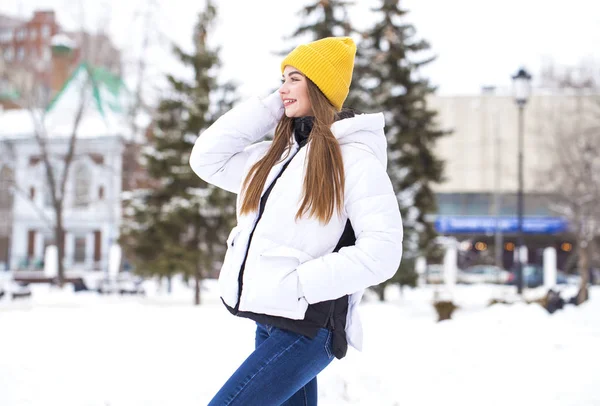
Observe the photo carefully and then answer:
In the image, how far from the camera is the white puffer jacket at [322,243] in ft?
7.27

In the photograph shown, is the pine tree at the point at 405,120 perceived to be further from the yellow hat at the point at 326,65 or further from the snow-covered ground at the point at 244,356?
the yellow hat at the point at 326,65

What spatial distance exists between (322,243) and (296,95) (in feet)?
2.11

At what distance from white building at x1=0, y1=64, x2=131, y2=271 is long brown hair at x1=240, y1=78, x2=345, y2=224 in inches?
1582

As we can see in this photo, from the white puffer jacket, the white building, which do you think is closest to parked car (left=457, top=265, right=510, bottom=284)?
the white building

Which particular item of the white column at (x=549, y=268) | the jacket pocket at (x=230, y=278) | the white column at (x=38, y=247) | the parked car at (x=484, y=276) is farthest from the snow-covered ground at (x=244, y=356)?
the white column at (x=38, y=247)

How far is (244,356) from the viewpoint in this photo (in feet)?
24.4

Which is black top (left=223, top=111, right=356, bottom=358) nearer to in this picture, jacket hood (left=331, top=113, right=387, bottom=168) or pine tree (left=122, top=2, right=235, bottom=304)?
jacket hood (left=331, top=113, right=387, bottom=168)

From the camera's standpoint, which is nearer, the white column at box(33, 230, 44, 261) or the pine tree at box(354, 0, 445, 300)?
the pine tree at box(354, 0, 445, 300)

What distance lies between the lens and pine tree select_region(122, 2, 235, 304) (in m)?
18.3

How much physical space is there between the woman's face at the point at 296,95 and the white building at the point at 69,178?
40182mm

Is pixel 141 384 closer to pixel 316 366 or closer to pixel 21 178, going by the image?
pixel 316 366

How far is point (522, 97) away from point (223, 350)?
13.5 meters

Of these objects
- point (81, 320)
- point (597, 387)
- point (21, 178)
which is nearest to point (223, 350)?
point (81, 320)

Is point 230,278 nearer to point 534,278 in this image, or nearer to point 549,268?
point 549,268
